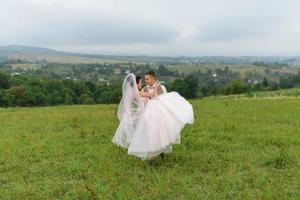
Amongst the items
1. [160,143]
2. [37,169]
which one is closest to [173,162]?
[160,143]

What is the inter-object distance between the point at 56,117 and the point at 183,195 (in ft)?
50.2

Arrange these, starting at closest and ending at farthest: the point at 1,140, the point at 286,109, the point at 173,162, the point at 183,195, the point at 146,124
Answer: the point at 183,195 < the point at 146,124 < the point at 173,162 < the point at 1,140 < the point at 286,109

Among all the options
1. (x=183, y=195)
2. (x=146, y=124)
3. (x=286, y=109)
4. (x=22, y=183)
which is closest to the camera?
(x=183, y=195)

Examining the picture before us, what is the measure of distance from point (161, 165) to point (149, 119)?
127 cm

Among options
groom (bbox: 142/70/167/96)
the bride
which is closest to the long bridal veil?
the bride

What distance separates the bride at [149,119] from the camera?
424 inches

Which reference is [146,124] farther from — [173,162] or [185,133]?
[185,133]

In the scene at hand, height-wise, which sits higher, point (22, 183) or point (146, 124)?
point (146, 124)

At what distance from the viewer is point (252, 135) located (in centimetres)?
1505

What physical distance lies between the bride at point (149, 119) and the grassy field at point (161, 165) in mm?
581

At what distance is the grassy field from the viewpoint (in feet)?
29.8

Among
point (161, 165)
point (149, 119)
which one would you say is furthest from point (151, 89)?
point (161, 165)

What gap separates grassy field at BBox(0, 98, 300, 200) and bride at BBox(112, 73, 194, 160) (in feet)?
1.91

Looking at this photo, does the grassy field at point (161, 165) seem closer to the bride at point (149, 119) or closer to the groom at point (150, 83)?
the bride at point (149, 119)
